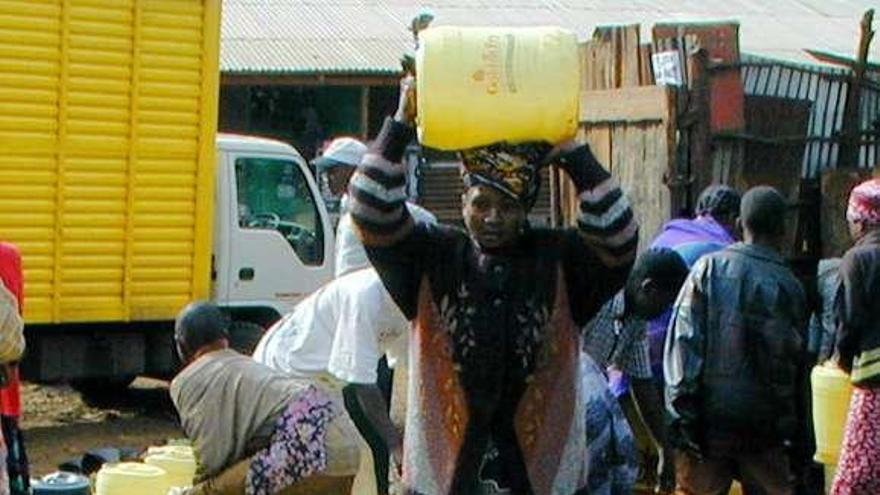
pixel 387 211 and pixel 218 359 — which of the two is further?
pixel 218 359

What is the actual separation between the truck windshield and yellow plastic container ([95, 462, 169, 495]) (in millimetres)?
5518

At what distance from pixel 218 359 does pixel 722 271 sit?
2.29 metres

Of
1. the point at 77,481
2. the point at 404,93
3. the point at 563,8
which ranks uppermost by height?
the point at 563,8

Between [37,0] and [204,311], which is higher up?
[37,0]

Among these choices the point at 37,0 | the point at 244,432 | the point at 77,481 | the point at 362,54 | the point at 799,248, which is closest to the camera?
the point at 244,432

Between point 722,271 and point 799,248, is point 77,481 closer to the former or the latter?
point 722,271

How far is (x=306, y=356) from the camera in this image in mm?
6957

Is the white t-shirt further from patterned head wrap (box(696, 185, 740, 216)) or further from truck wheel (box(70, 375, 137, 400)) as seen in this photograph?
truck wheel (box(70, 375, 137, 400))

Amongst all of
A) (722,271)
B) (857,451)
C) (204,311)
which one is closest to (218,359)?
(204,311)

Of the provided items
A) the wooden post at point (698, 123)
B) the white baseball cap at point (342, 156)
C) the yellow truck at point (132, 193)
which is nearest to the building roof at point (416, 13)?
the yellow truck at point (132, 193)

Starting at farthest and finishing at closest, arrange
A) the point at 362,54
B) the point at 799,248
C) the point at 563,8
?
the point at 563,8
the point at 362,54
the point at 799,248

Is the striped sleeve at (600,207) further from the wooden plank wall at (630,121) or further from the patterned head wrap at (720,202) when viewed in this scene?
the wooden plank wall at (630,121)

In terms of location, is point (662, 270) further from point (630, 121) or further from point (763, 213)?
point (630, 121)

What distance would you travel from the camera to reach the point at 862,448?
7250 millimetres
